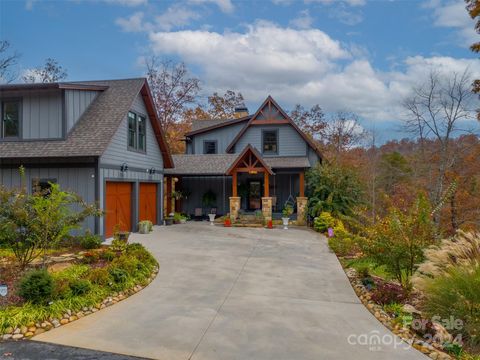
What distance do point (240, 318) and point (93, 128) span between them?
10.0 meters

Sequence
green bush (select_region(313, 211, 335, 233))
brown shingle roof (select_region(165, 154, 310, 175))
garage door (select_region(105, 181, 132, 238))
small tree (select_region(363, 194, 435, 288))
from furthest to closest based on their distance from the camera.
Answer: brown shingle roof (select_region(165, 154, 310, 175)) → green bush (select_region(313, 211, 335, 233)) → garage door (select_region(105, 181, 132, 238)) → small tree (select_region(363, 194, 435, 288))

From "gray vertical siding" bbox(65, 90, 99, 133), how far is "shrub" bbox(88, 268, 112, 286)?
7.60 m

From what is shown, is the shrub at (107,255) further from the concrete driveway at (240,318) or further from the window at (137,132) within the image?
the window at (137,132)

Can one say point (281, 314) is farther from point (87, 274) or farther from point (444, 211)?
point (444, 211)

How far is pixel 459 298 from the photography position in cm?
450

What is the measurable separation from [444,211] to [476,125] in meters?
6.01

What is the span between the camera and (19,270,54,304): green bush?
17.5 ft

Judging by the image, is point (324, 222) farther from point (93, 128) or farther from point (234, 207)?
point (93, 128)

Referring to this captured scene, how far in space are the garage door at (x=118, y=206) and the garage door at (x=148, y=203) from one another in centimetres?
88

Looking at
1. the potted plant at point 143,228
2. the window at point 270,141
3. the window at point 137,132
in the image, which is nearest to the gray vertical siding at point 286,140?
the window at point 270,141

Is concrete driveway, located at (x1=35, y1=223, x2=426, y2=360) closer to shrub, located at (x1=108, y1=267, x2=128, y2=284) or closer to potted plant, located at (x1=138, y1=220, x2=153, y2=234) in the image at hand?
shrub, located at (x1=108, y1=267, x2=128, y2=284)

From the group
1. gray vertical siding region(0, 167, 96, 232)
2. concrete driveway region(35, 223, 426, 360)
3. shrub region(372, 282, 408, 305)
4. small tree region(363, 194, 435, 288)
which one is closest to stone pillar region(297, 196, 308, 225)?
concrete driveway region(35, 223, 426, 360)

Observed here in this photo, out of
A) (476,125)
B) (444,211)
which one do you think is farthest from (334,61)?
(444,211)

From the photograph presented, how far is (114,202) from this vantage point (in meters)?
13.5
